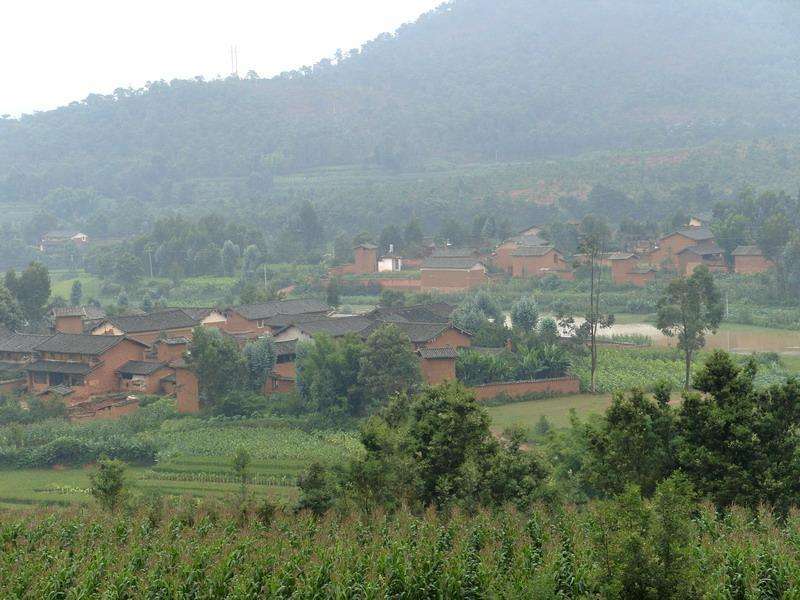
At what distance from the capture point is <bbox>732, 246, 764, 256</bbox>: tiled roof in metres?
52.8

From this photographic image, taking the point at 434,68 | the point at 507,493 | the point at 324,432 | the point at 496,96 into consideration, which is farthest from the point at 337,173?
the point at 507,493

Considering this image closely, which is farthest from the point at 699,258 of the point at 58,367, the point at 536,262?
the point at 58,367

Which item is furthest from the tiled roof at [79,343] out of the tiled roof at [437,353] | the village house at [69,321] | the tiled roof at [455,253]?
the tiled roof at [455,253]

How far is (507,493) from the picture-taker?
18.5 m

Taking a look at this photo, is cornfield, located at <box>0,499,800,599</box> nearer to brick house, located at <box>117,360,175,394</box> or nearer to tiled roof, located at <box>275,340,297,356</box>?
brick house, located at <box>117,360,175,394</box>

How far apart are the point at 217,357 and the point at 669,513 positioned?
22695 mm

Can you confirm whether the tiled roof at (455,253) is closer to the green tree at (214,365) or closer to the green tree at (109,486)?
the green tree at (214,365)

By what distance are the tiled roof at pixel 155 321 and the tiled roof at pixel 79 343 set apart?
2451mm

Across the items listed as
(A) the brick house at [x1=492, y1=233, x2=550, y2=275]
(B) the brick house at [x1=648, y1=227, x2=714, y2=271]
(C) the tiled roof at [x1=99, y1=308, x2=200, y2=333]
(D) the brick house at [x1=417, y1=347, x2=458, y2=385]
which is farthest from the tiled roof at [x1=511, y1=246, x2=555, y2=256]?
(D) the brick house at [x1=417, y1=347, x2=458, y2=385]

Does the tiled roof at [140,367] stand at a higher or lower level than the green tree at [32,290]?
lower

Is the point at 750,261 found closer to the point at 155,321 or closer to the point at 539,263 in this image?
the point at 539,263

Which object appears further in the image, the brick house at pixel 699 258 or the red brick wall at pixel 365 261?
the red brick wall at pixel 365 261

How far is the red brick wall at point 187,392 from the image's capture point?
32.2m

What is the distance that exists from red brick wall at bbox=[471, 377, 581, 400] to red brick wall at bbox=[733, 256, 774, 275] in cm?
2363
